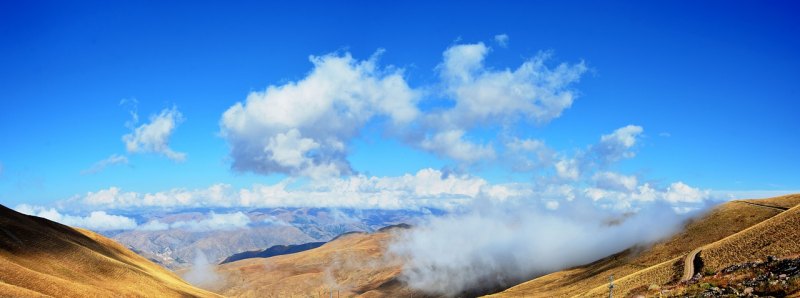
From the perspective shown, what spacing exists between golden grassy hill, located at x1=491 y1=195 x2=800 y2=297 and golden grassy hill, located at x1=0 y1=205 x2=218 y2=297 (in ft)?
335

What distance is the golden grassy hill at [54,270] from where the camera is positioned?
85250 mm

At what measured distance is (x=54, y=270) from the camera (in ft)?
336

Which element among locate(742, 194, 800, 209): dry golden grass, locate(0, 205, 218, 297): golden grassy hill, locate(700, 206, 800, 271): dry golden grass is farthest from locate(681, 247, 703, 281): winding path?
locate(0, 205, 218, 297): golden grassy hill

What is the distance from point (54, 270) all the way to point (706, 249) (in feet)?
497

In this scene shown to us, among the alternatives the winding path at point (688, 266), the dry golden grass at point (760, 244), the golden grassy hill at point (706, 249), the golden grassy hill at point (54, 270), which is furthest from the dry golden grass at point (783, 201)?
the golden grassy hill at point (54, 270)

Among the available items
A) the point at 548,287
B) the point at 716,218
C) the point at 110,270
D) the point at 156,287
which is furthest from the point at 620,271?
the point at 110,270

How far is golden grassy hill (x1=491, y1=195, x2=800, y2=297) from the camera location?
299ft

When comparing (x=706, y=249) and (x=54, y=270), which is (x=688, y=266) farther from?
(x=54, y=270)

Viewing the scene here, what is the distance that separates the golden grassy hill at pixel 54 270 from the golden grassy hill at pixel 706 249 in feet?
335

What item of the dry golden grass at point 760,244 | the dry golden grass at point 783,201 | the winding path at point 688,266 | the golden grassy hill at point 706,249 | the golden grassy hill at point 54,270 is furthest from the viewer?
the dry golden grass at point 783,201

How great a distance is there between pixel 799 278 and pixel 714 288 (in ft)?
27.2

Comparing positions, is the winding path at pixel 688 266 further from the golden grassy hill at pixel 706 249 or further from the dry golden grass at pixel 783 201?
the dry golden grass at pixel 783 201

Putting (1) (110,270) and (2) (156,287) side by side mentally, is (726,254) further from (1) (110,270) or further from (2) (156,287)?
(1) (110,270)

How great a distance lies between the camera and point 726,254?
95.8 meters
